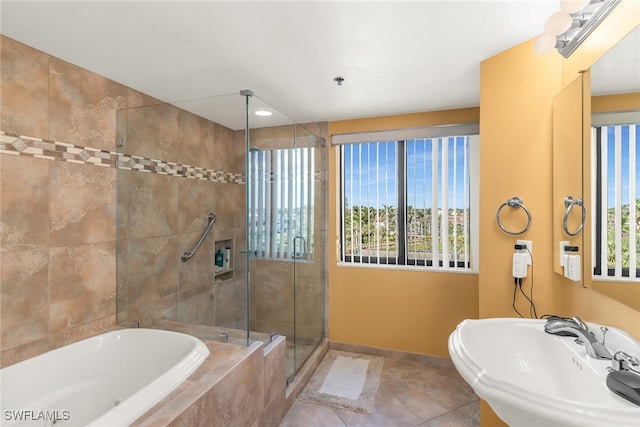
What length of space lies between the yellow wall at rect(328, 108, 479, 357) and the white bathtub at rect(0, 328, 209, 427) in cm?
169

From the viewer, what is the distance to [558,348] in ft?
3.97

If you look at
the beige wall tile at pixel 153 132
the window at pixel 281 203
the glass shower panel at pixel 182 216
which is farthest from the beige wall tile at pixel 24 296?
the window at pixel 281 203

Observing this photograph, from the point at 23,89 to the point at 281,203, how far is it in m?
1.68

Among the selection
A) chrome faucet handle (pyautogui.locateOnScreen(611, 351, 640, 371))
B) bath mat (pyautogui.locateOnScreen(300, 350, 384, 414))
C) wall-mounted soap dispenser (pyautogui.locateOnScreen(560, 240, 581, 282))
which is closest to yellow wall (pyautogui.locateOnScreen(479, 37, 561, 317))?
wall-mounted soap dispenser (pyautogui.locateOnScreen(560, 240, 581, 282))

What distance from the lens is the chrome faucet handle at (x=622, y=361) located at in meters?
0.97

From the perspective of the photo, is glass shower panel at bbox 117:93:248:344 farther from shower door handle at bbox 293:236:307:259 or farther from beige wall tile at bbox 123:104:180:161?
shower door handle at bbox 293:236:307:259

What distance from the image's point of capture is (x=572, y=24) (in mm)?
1308

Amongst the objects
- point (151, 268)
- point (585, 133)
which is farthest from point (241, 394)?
point (585, 133)

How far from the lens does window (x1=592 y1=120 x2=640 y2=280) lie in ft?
3.61

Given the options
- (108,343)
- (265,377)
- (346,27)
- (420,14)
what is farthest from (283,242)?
(420,14)

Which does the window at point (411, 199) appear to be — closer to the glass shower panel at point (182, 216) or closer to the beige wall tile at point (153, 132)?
the glass shower panel at point (182, 216)

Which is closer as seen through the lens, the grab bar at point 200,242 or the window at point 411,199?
the grab bar at point 200,242

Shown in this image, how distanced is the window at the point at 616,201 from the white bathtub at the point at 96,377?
1914 mm

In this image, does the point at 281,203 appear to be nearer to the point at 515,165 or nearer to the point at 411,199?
the point at 411,199
